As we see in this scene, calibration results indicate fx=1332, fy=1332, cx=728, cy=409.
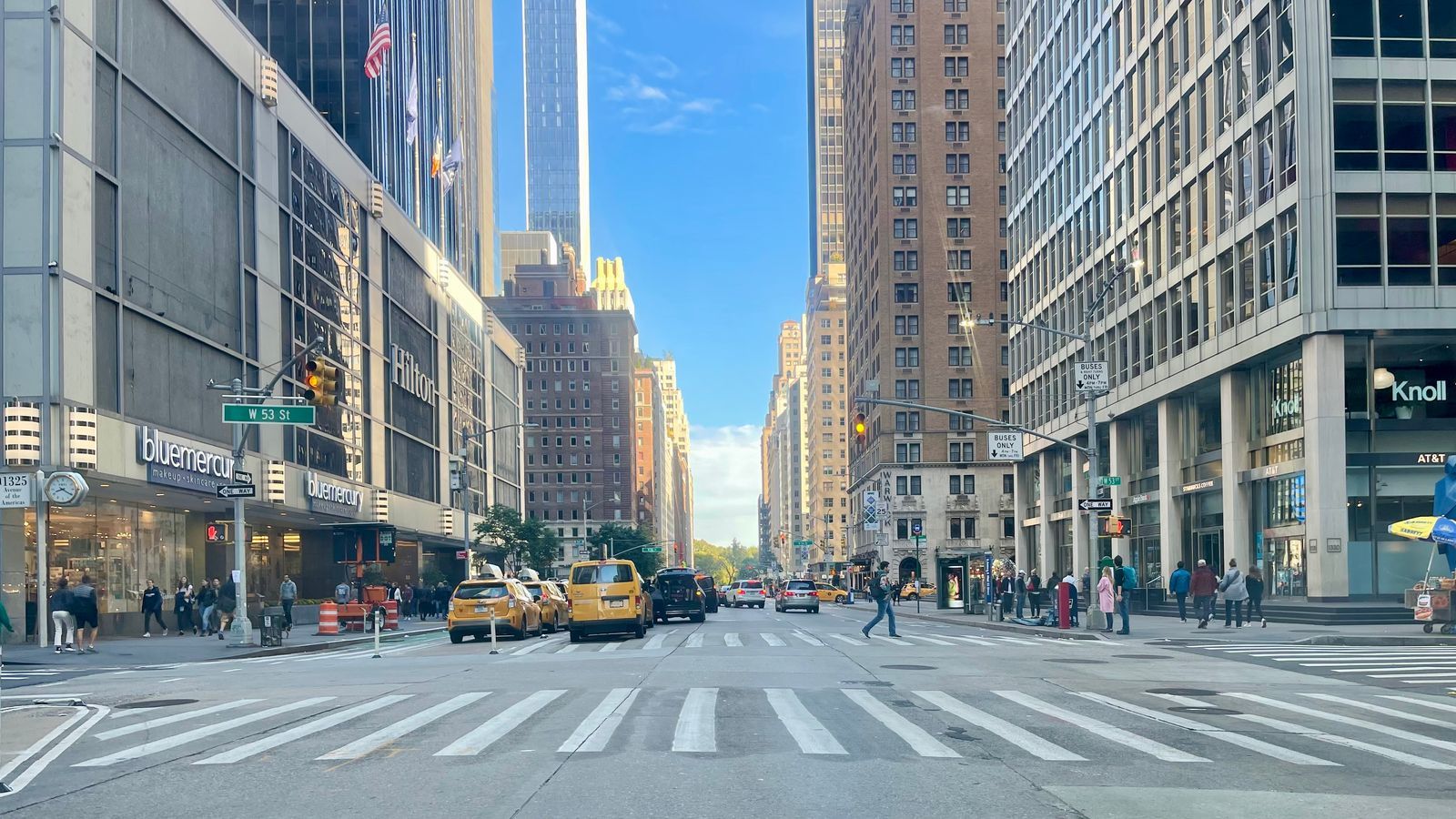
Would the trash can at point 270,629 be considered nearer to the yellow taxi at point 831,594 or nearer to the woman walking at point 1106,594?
the woman walking at point 1106,594

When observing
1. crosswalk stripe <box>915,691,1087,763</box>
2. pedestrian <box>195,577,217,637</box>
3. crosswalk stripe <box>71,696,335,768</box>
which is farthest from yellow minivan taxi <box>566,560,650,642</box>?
crosswalk stripe <box>915,691,1087,763</box>

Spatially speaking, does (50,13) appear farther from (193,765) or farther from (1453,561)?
(1453,561)

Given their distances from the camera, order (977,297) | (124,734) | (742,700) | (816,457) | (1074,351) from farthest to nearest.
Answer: (816,457), (977,297), (1074,351), (742,700), (124,734)

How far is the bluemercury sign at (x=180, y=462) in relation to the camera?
38938mm

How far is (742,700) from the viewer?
1653 centimetres

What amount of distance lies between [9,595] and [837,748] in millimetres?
29496

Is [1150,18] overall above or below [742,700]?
above

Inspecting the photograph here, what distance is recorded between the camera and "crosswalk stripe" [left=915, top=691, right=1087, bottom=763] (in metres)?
11.8

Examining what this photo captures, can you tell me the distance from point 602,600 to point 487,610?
363 cm

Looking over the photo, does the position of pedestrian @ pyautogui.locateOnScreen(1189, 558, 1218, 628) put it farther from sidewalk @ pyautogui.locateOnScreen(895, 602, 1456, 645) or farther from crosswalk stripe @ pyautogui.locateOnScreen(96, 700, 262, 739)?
crosswalk stripe @ pyautogui.locateOnScreen(96, 700, 262, 739)

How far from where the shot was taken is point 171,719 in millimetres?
15789

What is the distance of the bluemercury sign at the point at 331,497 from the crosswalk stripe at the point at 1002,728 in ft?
139

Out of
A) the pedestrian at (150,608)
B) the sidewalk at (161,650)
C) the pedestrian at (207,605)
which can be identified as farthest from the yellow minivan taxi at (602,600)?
the pedestrian at (150,608)

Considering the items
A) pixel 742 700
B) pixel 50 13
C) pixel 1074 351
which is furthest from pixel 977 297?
pixel 742 700
